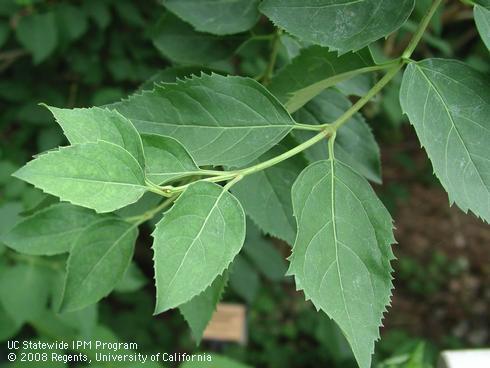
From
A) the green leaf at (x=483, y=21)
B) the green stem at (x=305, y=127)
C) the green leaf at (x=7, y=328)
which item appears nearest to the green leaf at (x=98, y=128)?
the green stem at (x=305, y=127)

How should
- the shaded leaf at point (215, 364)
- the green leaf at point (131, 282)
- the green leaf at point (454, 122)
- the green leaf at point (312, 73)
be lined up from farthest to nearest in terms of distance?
the green leaf at point (131, 282)
the shaded leaf at point (215, 364)
the green leaf at point (312, 73)
the green leaf at point (454, 122)

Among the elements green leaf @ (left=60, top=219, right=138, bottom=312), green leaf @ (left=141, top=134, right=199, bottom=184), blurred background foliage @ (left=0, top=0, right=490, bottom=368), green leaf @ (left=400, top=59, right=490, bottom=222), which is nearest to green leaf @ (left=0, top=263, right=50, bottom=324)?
blurred background foliage @ (left=0, top=0, right=490, bottom=368)

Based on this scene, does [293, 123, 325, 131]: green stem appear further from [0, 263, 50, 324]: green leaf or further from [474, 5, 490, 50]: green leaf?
[0, 263, 50, 324]: green leaf

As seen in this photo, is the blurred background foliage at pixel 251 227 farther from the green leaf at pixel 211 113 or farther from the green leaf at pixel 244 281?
the green leaf at pixel 211 113

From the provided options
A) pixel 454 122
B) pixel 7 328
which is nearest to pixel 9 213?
pixel 7 328

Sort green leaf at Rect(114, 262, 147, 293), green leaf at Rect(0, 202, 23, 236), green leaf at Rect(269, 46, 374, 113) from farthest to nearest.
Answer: green leaf at Rect(114, 262, 147, 293) → green leaf at Rect(0, 202, 23, 236) → green leaf at Rect(269, 46, 374, 113)

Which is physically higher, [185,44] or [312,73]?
[185,44]

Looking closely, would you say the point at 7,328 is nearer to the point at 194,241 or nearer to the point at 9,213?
the point at 9,213
